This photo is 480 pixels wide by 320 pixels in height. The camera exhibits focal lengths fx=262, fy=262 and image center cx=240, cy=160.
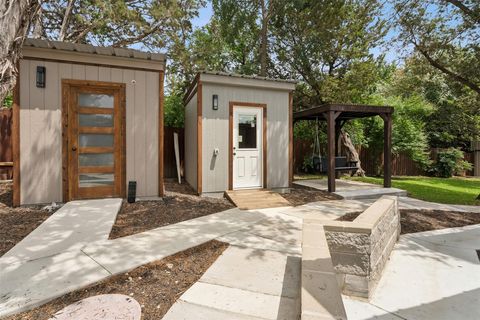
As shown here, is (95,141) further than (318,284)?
Yes

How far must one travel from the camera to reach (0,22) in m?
2.92

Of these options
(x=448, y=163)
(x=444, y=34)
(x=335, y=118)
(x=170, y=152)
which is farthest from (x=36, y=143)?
(x=448, y=163)

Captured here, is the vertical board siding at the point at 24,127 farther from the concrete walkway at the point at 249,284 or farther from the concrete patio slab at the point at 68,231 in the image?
the concrete walkway at the point at 249,284

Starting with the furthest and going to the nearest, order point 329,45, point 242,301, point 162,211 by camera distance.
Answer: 1. point 329,45
2. point 162,211
3. point 242,301

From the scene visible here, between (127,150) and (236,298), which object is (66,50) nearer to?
(127,150)

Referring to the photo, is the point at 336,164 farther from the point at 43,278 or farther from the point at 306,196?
the point at 43,278

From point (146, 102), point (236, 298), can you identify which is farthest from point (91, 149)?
point (236, 298)

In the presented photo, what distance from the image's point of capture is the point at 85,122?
206 inches

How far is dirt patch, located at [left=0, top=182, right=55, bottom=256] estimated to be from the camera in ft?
10.5

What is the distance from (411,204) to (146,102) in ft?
20.7

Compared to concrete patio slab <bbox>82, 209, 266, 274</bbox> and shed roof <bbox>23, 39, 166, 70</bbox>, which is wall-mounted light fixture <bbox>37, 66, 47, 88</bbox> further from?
concrete patio slab <bbox>82, 209, 266, 274</bbox>

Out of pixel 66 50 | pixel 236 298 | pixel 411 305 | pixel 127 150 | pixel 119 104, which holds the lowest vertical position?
pixel 411 305

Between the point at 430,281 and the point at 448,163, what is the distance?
494 inches

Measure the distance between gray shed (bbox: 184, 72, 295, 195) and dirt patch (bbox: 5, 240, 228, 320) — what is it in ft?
11.3
